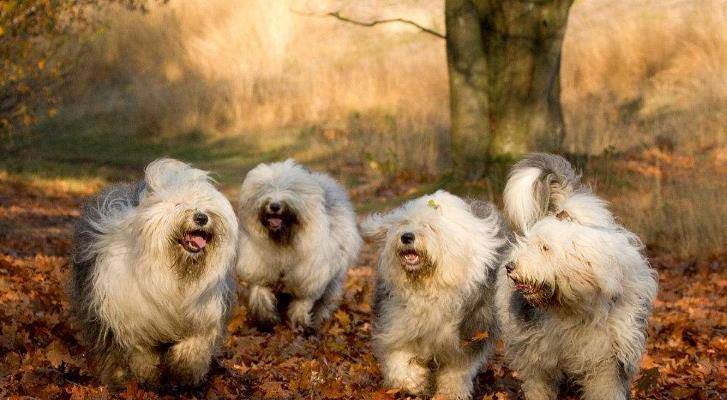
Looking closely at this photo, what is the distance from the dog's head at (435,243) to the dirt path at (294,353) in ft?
2.50

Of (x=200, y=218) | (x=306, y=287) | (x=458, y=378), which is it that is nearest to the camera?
(x=200, y=218)

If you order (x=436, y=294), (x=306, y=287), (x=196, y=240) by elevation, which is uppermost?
(x=196, y=240)

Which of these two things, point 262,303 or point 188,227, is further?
point 262,303

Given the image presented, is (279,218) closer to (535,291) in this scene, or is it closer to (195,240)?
(195,240)

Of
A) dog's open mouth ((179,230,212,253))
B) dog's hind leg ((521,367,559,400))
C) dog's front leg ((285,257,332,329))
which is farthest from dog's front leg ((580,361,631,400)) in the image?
dog's front leg ((285,257,332,329))


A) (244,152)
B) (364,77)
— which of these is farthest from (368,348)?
(364,77)

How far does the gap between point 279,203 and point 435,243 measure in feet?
7.18

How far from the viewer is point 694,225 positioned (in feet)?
39.8

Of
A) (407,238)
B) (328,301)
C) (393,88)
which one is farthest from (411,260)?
(393,88)

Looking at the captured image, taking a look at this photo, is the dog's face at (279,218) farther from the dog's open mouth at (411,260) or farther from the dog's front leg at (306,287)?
the dog's open mouth at (411,260)

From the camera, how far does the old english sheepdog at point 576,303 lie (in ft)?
18.0

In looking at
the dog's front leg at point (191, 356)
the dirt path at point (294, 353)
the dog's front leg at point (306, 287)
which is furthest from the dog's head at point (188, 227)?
the dog's front leg at point (306, 287)

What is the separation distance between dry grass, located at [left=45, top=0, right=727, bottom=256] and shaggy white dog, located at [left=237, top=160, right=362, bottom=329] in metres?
5.14

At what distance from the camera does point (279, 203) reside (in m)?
8.12
